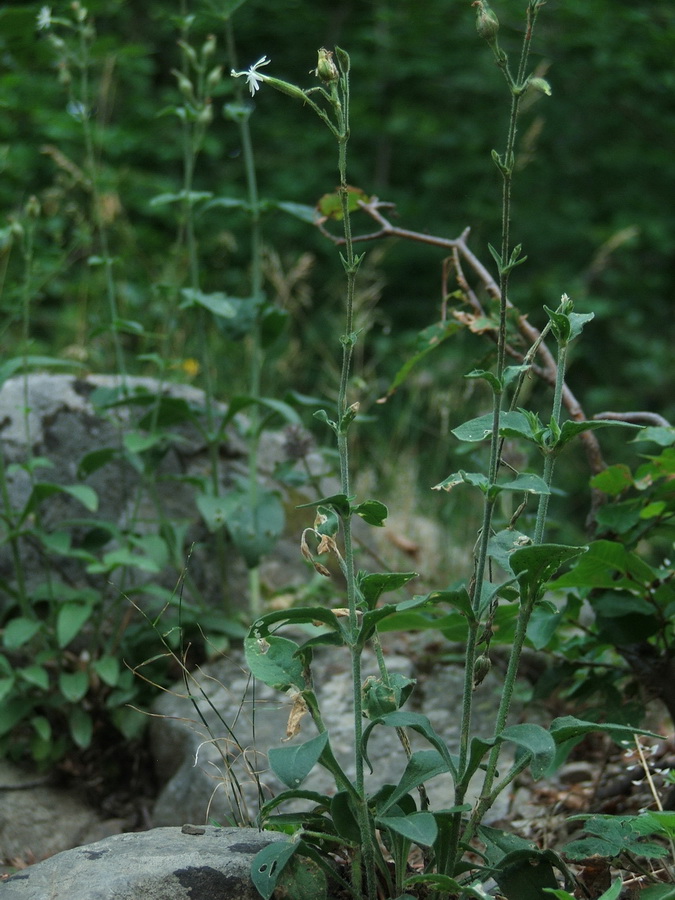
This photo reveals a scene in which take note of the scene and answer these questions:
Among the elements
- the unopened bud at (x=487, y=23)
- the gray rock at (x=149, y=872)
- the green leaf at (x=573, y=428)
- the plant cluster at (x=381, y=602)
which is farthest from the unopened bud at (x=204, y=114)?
the gray rock at (x=149, y=872)

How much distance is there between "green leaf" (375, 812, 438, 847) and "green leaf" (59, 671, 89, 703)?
1479 mm

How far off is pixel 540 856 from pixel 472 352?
18.1ft

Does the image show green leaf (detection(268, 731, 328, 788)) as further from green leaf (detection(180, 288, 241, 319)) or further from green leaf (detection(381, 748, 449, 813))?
green leaf (detection(180, 288, 241, 319))

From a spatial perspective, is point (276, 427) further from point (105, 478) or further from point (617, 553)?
point (617, 553)

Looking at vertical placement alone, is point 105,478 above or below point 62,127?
below

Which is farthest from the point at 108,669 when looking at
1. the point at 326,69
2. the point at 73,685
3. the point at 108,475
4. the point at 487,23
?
the point at 487,23

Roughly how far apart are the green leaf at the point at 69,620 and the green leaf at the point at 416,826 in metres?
1.47

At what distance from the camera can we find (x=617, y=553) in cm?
187

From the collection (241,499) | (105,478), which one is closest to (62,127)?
(105,478)

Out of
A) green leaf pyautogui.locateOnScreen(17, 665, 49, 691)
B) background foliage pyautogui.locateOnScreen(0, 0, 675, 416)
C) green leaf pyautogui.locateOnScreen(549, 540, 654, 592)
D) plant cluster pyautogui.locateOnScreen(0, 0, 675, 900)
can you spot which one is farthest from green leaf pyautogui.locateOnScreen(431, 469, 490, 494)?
background foliage pyautogui.locateOnScreen(0, 0, 675, 416)

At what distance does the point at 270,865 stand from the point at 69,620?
4.63 feet

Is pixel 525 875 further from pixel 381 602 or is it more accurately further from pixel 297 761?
pixel 381 602

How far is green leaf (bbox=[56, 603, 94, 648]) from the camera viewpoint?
2586mm

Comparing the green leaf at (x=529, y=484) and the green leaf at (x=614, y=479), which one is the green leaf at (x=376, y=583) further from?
the green leaf at (x=614, y=479)
